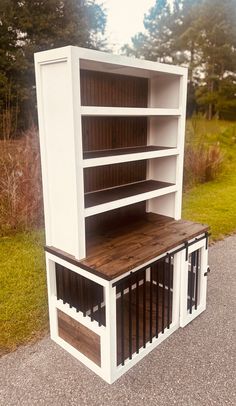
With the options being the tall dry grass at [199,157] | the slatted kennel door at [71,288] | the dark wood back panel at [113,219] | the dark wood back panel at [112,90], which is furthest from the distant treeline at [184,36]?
the slatted kennel door at [71,288]

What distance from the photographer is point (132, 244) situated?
7.41ft

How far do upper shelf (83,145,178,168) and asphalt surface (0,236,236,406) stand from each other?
1.33m

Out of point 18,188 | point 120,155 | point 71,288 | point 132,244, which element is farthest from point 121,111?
point 18,188

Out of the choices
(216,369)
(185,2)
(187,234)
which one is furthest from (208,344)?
(185,2)

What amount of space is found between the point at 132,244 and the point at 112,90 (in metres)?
1.13

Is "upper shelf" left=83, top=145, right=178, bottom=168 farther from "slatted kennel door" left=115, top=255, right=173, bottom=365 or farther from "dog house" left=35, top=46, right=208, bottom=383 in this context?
"slatted kennel door" left=115, top=255, right=173, bottom=365

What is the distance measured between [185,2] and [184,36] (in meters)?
2.10

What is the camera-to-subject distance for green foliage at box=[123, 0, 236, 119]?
1559 centimetres

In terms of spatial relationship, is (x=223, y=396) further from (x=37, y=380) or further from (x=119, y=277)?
(x=37, y=380)

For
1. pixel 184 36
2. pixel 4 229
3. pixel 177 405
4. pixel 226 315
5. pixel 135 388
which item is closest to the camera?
pixel 177 405

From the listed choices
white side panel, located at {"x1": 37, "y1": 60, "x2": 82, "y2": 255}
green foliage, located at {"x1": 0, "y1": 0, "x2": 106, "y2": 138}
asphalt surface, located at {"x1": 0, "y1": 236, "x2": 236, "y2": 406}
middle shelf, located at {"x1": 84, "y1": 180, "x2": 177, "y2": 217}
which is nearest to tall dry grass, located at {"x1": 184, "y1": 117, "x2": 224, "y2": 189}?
middle shelf, located at {"x1": 84, "y1": 180, "x2": 177, "y2": 217}

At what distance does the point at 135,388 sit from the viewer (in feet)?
6.51

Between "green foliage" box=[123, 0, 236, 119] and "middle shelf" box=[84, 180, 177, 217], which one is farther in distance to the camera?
"green foliage" box=[123, 0, 236, 119]

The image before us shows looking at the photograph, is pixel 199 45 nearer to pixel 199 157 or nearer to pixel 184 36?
pixel 184 36
